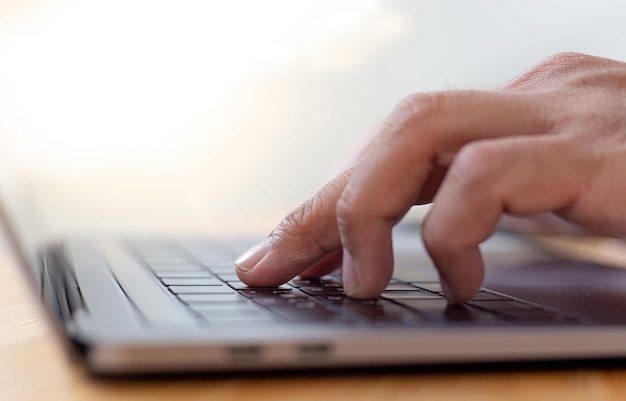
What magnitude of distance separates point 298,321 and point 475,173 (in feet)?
0.51

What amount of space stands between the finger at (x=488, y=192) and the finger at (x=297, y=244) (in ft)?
0.39

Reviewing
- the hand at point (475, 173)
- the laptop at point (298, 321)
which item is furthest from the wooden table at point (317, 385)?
the hand at point (475, 173)

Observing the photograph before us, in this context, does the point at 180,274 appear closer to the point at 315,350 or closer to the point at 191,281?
the point at 191,281

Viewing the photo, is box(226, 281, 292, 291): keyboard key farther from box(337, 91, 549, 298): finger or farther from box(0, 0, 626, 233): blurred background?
box(0, 0, 626, 233): blurred background

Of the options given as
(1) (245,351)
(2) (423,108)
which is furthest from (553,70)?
(1) (245,351)

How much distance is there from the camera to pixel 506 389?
399 millimetres

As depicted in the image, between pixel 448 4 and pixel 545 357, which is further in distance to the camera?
pixel 448 4

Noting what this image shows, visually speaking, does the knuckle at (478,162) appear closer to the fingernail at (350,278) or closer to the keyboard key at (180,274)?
the fingernail at (350,278)

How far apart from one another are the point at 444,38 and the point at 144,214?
1.39m

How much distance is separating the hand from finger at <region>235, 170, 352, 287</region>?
0.01 meters

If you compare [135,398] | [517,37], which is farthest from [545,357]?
[517,37]

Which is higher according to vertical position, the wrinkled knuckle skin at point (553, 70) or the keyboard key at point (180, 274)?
the wrinkled knuckle skin at point (553, 70)

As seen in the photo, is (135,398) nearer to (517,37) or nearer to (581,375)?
(581,375)

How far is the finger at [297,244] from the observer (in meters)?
0.60
